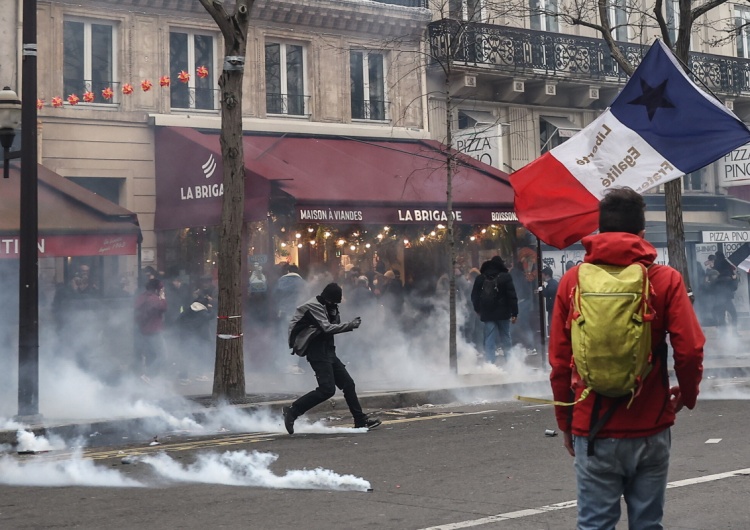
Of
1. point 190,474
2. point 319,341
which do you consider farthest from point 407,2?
point 190,474

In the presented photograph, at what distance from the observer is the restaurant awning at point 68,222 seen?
1445 cm

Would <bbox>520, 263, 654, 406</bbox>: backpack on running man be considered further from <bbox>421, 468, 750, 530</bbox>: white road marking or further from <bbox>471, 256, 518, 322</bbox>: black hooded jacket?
<bbox>471, 256, 518, 322</bbox>: black hooded jacket

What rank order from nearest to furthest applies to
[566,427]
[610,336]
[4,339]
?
[610,336]
[566,427]
[4,339]

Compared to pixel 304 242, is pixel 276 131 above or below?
above

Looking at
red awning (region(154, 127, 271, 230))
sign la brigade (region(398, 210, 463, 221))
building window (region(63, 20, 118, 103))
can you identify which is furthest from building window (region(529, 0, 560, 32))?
building window (region(63, 20, 118, 103))

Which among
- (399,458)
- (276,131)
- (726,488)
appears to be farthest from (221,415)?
(276,131)

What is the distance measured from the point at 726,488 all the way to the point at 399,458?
103 inches

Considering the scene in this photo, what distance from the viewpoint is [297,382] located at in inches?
580

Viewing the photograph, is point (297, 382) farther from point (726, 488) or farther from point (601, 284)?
point (601, 284)

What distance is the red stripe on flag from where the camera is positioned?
8867 mm

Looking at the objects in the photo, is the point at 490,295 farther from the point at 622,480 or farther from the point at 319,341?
the point at 622,480

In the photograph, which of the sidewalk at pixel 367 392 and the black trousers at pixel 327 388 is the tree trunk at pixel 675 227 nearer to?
the sidewalk at pixel 367 392

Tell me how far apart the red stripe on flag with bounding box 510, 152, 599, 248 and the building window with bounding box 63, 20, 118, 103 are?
10413 millimetres

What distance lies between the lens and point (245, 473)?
7656mm
